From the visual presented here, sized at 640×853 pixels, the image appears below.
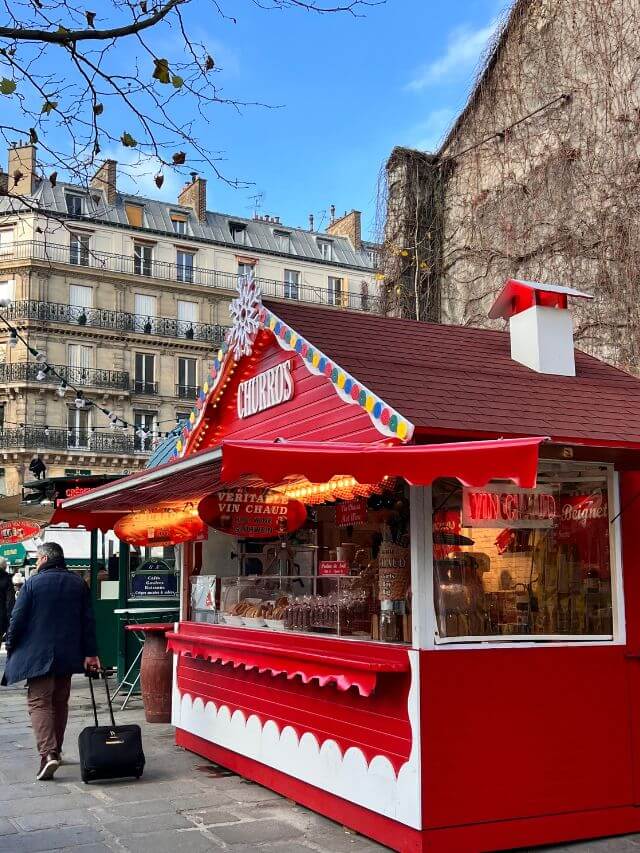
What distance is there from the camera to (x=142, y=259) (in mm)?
50000

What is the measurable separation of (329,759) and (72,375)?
144ft

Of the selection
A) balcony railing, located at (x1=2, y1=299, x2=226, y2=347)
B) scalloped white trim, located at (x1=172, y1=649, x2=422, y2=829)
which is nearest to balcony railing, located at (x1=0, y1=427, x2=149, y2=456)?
balcony railing, located at (x1=2, y1=299, x2=226, y2=347)

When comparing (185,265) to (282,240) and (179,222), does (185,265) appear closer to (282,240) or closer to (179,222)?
(179,222)

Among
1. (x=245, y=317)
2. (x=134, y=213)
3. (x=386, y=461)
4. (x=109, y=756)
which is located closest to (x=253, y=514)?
(x=245, y=317)

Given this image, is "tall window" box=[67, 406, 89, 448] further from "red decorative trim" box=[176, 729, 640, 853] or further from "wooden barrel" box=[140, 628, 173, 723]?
"red decorative trim" box=[176, 729, 640, 853]

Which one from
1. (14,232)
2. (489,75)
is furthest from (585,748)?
(14,232)

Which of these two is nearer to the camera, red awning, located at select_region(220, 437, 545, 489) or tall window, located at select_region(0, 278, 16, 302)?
red awning, located at select_region(220, 437, 545, 489)

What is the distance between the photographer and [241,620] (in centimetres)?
779

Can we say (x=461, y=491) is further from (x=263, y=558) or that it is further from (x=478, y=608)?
(x=263, y=558)

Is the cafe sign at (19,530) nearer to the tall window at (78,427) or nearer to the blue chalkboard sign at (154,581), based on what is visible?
the blue chalkboard sign at (154,581)

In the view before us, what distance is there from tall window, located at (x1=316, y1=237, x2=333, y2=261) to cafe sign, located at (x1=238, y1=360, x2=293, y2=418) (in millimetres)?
49855

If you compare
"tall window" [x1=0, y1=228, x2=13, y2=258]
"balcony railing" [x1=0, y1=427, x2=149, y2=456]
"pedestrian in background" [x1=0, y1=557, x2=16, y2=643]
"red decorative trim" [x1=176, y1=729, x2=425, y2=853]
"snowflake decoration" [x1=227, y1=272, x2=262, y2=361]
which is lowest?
"red decorative trim" [x1=176, y1=729, x2=425, y2=853]

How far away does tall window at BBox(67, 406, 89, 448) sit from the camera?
47.6 m

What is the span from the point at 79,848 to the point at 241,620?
2501 mm
